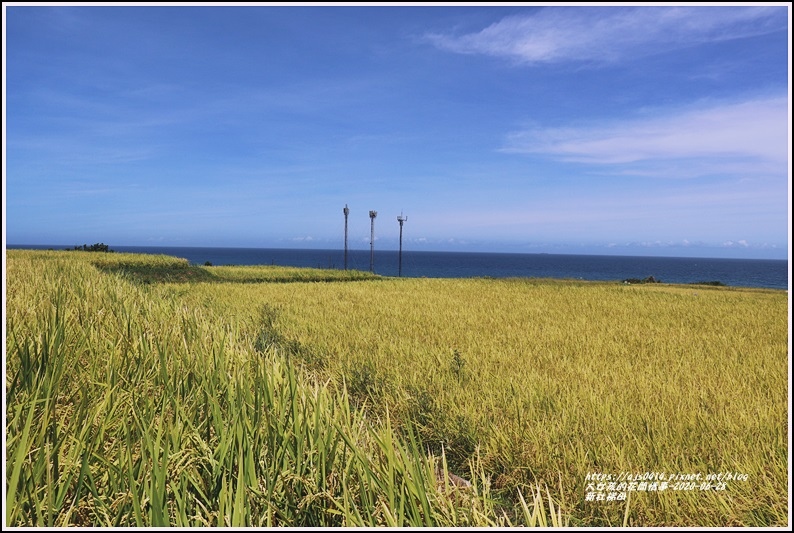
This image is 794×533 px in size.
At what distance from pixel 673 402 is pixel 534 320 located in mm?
6161

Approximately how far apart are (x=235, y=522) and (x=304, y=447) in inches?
33.1

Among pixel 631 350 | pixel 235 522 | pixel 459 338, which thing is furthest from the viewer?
pixel 459 338

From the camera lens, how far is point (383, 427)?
362 cm

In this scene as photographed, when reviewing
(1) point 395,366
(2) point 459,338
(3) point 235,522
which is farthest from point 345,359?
(3) point 235,522

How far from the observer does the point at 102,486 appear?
94.1 inches

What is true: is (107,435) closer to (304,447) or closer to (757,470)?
(304,447)

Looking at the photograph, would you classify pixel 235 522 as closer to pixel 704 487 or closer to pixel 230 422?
pixel 230 422

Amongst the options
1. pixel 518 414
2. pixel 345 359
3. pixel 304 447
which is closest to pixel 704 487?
pixel 518 414

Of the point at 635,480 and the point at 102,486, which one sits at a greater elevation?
the point at 102,486

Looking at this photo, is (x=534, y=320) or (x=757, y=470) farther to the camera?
(x=534, y=320)

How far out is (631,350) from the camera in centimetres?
775

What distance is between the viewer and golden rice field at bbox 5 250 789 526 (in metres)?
2.24

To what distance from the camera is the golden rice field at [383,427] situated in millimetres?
2240

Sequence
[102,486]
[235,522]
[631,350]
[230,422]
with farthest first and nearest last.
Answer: [631,350]
[230,422]
[102,486]
[235,522]
